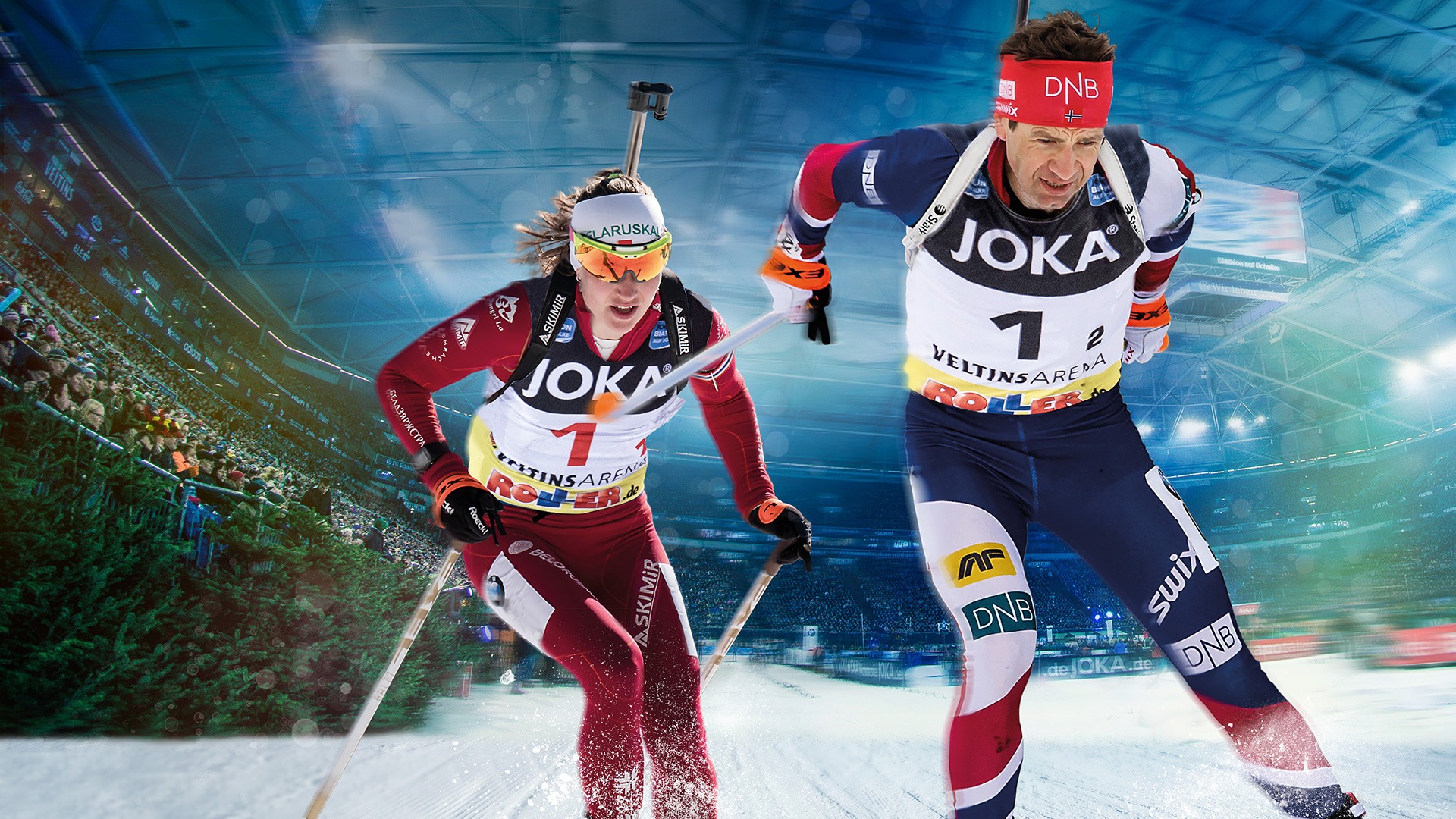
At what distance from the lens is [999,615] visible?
2033mm

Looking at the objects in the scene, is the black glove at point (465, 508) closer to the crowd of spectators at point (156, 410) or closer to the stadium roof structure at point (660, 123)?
the crowd of spectators at point (156, 410)

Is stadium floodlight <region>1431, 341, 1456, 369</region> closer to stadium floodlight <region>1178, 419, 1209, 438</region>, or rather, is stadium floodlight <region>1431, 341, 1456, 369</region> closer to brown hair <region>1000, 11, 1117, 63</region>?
stadium floodlight <region>1178, 419, 1209, 438</region>

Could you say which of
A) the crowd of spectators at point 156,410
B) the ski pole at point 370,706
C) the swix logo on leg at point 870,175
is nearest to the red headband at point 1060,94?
the swix logo on leg at point 870,175

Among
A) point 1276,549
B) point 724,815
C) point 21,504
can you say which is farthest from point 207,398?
point 1276,549

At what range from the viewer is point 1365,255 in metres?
12.1

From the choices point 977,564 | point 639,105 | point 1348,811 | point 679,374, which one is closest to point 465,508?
point 679,374

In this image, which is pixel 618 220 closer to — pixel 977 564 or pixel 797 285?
pixel 797 285

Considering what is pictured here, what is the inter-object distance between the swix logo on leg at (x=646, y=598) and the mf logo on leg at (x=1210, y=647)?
1441 mm

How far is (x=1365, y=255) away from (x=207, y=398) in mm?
14944

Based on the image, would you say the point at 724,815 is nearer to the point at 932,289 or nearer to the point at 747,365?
the point at 932,289

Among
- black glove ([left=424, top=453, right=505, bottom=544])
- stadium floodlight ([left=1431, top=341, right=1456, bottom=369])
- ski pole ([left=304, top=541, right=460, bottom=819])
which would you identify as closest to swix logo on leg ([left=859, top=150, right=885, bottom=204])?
black glove ([left=424, top=453, right=505, bottom=544])

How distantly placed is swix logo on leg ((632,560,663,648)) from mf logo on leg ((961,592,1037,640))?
1.07 meters

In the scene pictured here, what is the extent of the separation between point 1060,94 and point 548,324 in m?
1.49

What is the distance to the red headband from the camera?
6.72ft
